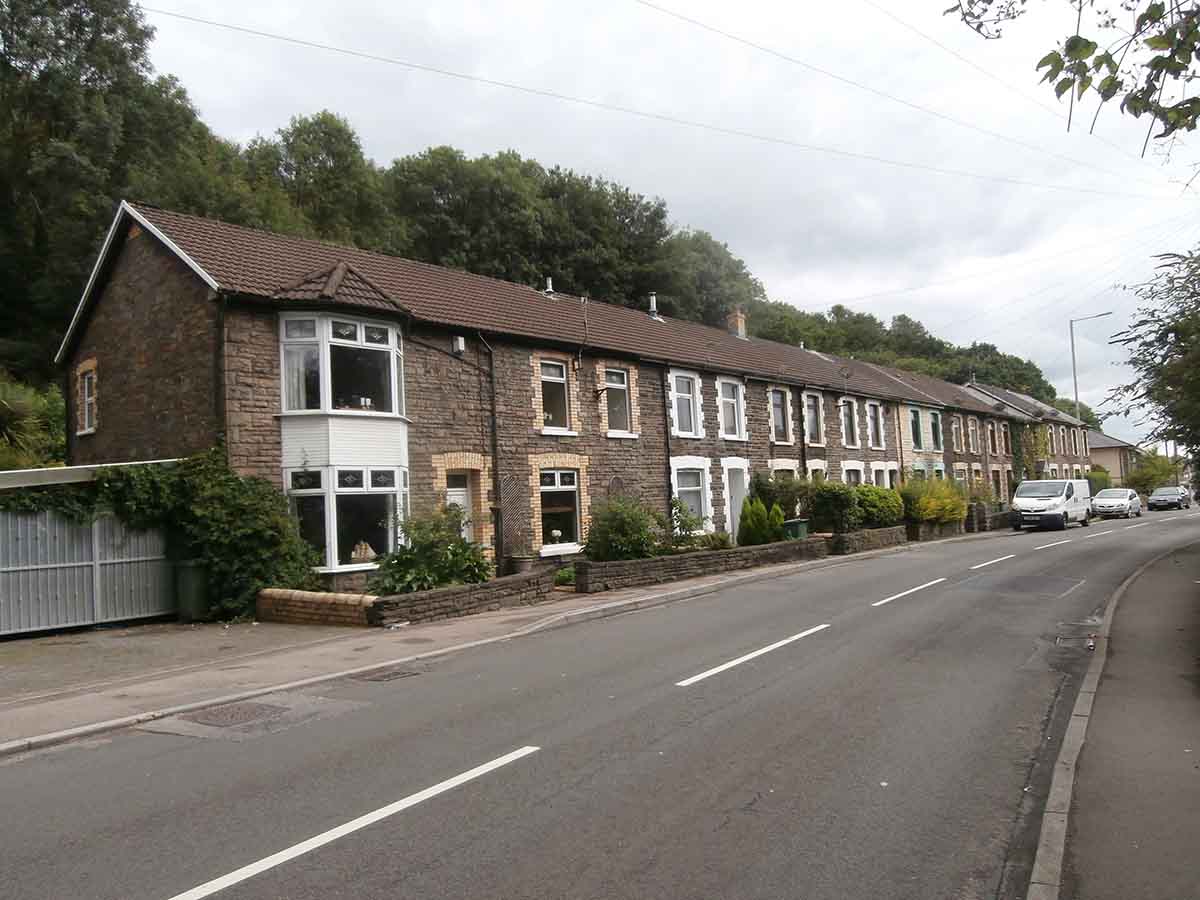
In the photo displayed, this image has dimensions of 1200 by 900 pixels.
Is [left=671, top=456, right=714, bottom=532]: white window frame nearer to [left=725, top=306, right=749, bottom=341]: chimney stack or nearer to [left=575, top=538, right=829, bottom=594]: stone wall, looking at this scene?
[left=575, top=538, right=829, bottom=594]: stone wall

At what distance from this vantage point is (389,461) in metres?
17.4

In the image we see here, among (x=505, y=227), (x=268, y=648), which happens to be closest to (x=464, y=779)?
(x=268, y=648)

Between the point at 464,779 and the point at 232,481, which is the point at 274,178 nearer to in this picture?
the point at 232,481

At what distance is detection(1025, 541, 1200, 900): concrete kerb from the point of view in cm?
417

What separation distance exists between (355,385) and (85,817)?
1241cm

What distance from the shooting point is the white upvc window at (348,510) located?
16.4 meters

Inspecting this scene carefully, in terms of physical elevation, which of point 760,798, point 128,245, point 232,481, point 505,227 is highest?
point 505,227

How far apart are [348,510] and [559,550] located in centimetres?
603

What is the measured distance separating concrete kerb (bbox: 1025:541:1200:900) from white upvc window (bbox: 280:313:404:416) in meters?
12.9

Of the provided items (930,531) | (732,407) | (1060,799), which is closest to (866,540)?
(732,407)

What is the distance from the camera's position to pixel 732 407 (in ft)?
93.6

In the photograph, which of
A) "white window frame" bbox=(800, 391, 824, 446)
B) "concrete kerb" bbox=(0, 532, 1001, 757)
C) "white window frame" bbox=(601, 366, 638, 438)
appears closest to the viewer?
"concrete kerb" bbox=(0, 532, 1001, 757)

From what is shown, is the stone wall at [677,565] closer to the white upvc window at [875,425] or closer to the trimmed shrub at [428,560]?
the trimmed shrub at [428,560]

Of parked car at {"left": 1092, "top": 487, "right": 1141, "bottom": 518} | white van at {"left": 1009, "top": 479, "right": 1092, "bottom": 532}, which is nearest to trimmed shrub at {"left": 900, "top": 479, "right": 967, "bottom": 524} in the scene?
white van at {"left": 1009, "top": 479, "right": 1092, "bottom": 532}
